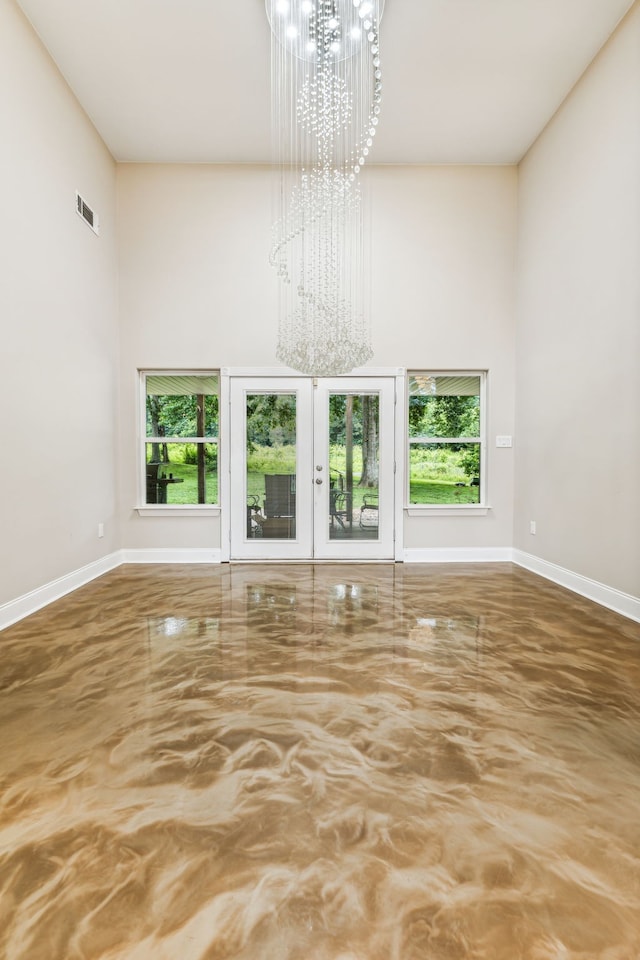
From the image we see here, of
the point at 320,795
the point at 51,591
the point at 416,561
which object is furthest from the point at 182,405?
the point at 320,795

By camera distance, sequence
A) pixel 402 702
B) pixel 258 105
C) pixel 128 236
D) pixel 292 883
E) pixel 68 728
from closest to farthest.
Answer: pixel 292 883, pixel 68 728, pixel 402 702, pixel 258 105, pixel 128 236

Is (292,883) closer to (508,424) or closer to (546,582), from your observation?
(546,582)

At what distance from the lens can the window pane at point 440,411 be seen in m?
5.57

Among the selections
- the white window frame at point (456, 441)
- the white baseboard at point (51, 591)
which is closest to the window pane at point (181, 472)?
the white baseboard at point (51, 591)

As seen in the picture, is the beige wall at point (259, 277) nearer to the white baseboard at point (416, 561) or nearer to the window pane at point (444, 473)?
the white baseboard at point (416, 561)

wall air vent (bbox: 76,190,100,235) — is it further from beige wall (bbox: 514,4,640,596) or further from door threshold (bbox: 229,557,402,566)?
beige wall (bbox: 514,4,640,596)

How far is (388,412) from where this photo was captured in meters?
5.47

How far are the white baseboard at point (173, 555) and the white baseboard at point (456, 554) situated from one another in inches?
87.5

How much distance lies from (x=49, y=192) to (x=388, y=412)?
373cm

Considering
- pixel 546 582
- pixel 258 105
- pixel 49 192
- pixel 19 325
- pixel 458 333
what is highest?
pixel 258 105

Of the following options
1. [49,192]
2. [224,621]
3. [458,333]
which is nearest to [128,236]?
[49,192]

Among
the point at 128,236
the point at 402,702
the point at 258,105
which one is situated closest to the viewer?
the point at 402,702

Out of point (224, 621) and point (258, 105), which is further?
point (258, 105)

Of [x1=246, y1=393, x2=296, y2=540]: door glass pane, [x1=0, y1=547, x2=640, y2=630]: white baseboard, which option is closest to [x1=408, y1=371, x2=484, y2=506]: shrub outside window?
[x1=0, y1=547, x2=640, y2=630]: white baseboard
